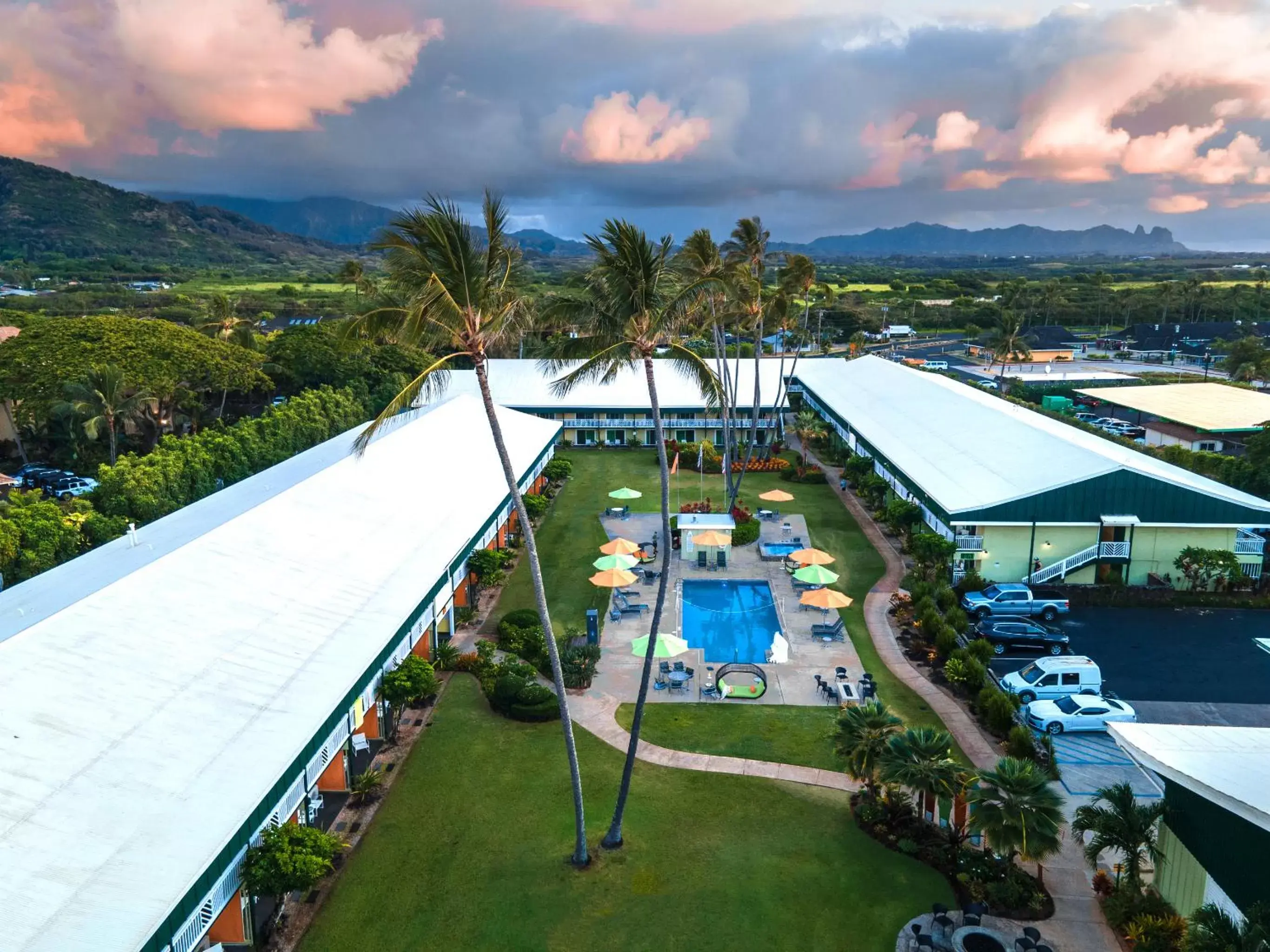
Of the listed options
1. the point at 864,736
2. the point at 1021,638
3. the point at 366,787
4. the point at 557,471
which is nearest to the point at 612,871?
the point at 864,736

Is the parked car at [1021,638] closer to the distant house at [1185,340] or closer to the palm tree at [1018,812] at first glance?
the palm tree at [1018,812]

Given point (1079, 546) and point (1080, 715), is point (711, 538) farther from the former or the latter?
point (1080, 715)

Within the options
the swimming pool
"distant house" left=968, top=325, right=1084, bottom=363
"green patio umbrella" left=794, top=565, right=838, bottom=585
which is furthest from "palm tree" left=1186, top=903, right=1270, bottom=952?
"distant house" left=968, top=325, right=1084, bottom=363

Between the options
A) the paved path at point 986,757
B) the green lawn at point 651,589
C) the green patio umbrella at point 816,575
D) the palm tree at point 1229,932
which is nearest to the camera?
the palm tree at point 1229,932

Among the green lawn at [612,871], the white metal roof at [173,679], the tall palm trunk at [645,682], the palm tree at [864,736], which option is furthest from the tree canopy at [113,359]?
the palm tree at [864,736]

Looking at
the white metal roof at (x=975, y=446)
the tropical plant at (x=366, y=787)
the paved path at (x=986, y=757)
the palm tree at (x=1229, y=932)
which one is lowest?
the paved path at (x=986, y=757)

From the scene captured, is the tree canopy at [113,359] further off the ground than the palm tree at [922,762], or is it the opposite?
the tree canopy at [113,359]
